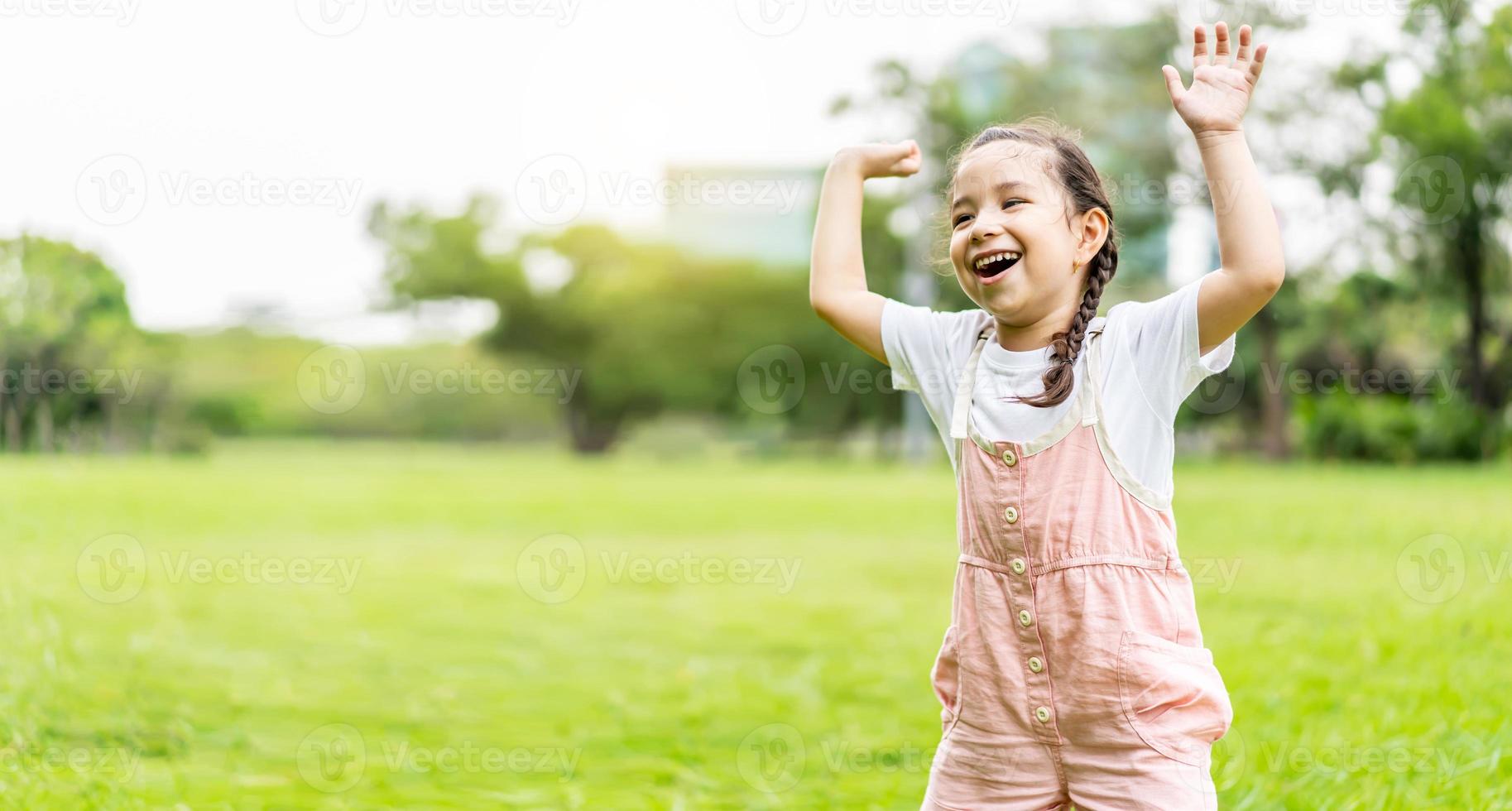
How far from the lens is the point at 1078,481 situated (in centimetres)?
179

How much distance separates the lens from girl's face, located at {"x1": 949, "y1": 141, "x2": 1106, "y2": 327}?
6.00 ft

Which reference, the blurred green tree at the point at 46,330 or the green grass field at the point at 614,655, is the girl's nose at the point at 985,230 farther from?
the blurred green tree at the point at 46,330

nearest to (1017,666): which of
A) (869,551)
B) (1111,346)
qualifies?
(1111,346)

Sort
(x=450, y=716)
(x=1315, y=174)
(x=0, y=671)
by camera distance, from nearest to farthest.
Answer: (x=0, y=671)
(x=450, y=716)
(x=1315, y=174)

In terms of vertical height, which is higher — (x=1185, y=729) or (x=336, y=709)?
(x=1185, y=729)

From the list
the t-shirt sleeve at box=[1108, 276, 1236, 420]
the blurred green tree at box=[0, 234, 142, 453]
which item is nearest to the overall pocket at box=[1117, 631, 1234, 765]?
the t-shirt sleeve at box=[1108, 276, 1236, 420]

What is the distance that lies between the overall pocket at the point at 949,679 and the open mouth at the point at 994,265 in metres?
0.51

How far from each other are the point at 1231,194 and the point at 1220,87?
0.15 metres

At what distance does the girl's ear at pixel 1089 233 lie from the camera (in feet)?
6.17

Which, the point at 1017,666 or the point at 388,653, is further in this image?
the point at 388,653

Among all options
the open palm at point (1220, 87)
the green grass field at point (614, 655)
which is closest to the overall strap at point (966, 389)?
the open palm at point (1220, 87)

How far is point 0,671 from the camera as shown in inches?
129

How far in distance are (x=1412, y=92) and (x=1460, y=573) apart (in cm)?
1481

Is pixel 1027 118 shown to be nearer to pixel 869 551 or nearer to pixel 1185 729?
pixel 1185 729
